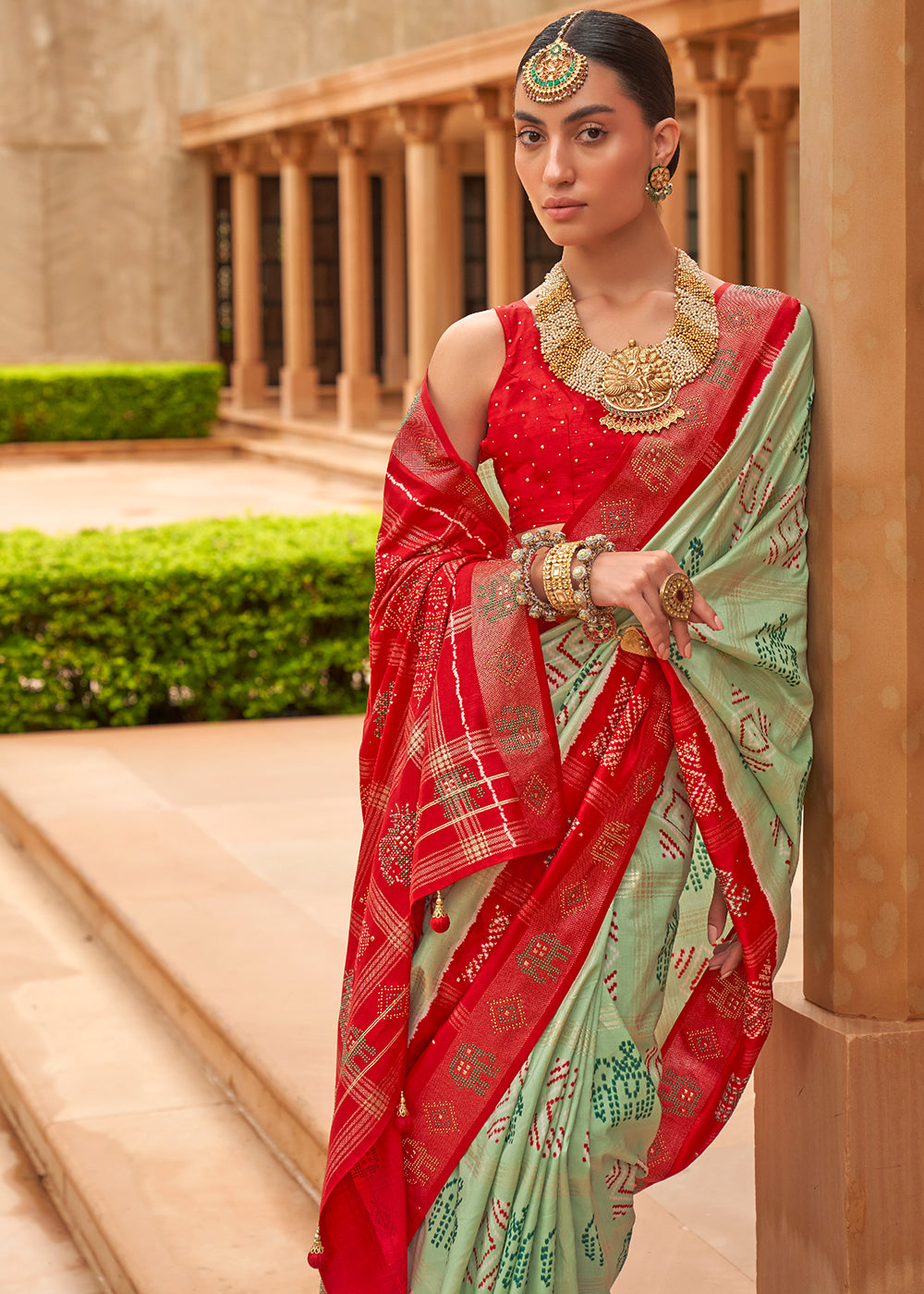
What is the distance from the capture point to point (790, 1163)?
235cm

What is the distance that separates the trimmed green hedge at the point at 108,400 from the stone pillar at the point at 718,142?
8999 millimetres

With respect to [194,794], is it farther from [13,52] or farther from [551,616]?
[13,52]

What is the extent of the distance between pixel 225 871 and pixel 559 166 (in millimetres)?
3217

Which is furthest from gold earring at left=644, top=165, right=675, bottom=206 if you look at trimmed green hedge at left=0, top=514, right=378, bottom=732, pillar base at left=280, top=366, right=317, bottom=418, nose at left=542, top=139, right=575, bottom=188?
pillar base at left=280, top=366, right=317, bottom=418

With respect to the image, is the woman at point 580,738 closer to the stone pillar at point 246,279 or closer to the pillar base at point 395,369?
the stone pillar at point 246,279

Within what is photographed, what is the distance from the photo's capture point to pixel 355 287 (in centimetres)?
1808

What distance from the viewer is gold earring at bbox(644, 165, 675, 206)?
2.11 metres

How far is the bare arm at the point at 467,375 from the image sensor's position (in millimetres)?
2150

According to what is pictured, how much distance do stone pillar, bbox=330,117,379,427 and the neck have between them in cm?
1591

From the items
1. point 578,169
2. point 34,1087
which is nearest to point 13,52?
point 34,1087

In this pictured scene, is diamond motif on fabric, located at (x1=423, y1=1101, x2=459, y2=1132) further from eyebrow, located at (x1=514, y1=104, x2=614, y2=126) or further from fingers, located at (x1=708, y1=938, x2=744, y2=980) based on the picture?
eyebrow, located at (x1=514, y1=104, x2=614, y2=126)

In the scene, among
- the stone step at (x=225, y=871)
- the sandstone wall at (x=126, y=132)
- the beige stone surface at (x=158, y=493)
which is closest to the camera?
the stone step at (x=225, y=871)

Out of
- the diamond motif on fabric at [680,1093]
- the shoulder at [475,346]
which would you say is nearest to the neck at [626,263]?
the shoulder at [475,346]

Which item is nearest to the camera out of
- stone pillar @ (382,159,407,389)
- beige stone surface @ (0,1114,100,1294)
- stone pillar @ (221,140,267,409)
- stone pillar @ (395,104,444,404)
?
beige stone surface @ (0,1114,100,1294)
